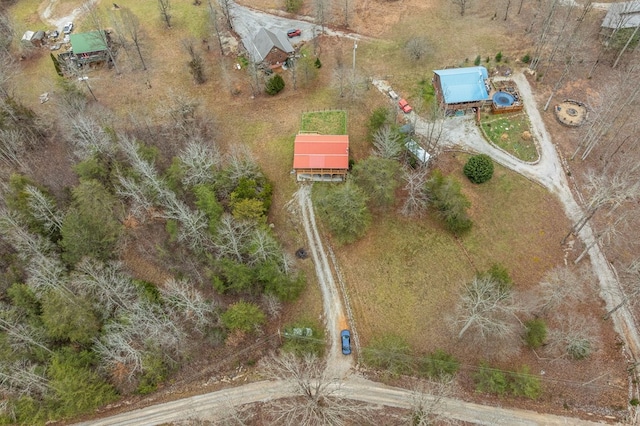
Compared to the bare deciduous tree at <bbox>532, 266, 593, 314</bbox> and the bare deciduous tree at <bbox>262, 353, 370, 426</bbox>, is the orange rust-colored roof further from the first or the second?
the bare deciduous tree at <bbox>532, 266, 593, 314</bbox>

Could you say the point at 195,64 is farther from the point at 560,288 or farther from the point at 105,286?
the point at 560,288

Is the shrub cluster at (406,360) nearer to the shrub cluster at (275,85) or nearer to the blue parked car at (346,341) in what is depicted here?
the blue parked car at (346,341)

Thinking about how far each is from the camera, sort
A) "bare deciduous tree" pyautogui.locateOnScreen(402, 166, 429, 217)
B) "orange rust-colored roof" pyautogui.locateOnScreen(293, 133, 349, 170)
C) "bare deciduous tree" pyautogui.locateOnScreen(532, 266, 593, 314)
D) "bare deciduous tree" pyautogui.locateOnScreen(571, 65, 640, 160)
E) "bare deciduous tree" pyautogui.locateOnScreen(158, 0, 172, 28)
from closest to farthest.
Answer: "bare deciduous tree" pyautogui.locateOnScreen(532, 266, 593, 314), "bare deciduous tree" pyautogui.locateOnScreen(402, 166, 429, 217), "bare deciduous tree" pyautogui.locateOnScreen(571, 65, 640, 160), "orange rust-colored roof" pyautogui.locateOnScreen(293, 133, 349, 170), "bare deciduous tree" pyautogui.locateOnScreen(158, 0, 172, 28)

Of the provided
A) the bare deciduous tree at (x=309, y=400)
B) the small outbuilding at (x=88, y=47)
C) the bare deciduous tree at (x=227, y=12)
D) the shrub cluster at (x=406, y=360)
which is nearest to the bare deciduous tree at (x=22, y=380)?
the bare deciduous tree at (x=309, y=400)

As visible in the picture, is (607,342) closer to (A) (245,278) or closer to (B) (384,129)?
(B) (384,129)

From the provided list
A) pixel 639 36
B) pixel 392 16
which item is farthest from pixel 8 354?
pixel 639 36

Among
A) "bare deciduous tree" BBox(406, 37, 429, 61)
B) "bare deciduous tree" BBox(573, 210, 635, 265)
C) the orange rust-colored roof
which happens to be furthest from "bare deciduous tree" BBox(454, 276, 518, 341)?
"bare deciduous tree" BBox(406, 37, 429, 61)

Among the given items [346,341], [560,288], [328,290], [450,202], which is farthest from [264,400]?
[560,288]

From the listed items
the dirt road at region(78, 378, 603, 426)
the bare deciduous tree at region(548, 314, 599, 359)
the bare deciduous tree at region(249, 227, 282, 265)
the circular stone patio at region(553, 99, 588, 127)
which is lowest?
the dirt road at region(78, 378, 603, 426)
